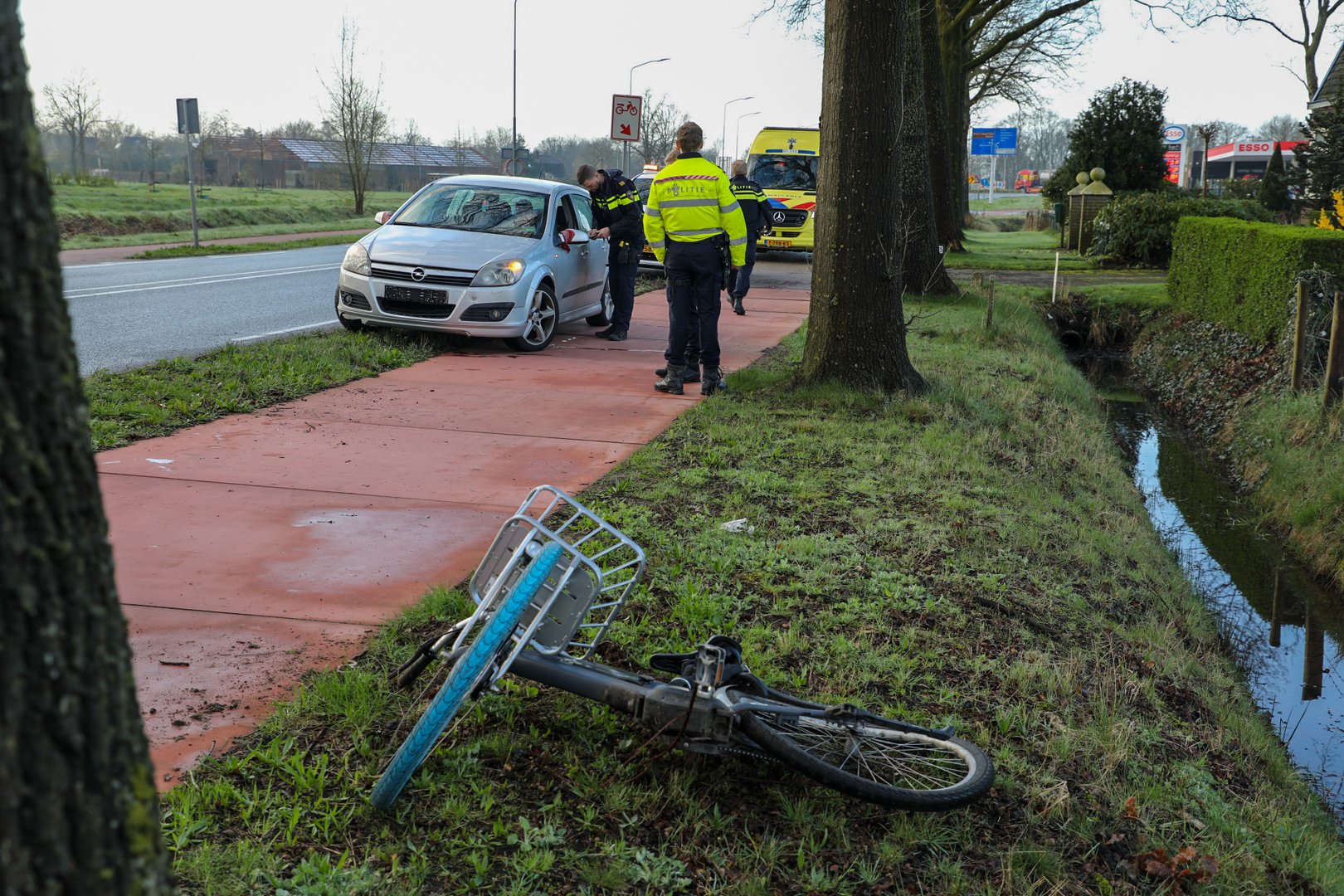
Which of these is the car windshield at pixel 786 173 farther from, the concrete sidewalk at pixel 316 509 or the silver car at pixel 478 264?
the concrete sidewalk at pixel 316 509

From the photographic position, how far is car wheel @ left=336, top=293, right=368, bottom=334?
1145cm

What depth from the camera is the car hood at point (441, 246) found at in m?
11.0

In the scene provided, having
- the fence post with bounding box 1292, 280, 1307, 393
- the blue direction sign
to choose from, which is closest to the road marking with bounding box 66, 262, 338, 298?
the fence post with bounding box 1292, 280, 1307, 393

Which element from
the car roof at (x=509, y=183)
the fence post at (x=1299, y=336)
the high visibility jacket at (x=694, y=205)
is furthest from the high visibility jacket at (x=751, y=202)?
the fence post at (x=1299, y=336)

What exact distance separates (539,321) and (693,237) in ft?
9.45

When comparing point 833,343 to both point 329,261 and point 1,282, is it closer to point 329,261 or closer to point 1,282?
point 1,282

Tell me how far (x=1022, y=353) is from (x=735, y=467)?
6.89 meters

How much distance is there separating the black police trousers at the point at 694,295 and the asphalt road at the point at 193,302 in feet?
13.9

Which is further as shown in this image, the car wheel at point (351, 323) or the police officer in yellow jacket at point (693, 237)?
the car wheel at point (351, 323)

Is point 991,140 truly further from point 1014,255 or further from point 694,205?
point 694,205

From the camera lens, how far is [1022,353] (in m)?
13.0

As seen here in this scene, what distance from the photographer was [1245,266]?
42.8ft

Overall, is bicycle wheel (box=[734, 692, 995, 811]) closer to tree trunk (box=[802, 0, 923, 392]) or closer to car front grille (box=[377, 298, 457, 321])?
tree trunk (box=[802, 0, 923, 392])

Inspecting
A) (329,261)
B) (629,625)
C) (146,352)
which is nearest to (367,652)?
(629,625)
